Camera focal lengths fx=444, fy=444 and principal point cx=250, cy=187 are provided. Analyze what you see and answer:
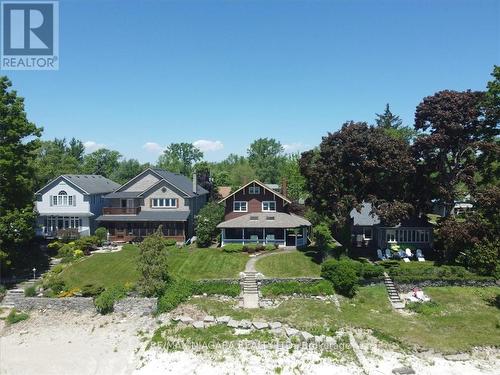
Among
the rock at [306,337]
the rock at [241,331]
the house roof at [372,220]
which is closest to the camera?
the rock at [306,337]

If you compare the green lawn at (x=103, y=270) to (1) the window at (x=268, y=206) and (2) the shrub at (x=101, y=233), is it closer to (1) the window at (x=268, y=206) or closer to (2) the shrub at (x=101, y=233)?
(2) the shrub at (x=101, y=233)

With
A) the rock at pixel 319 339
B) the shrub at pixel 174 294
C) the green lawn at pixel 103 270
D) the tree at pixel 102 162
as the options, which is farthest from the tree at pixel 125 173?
the rock at pixel 319 339

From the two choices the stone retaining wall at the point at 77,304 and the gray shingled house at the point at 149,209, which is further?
the gray shingled house at the point at 149,209

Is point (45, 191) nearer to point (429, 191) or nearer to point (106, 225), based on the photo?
point (106, 225)

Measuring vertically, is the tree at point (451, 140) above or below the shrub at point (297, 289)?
above

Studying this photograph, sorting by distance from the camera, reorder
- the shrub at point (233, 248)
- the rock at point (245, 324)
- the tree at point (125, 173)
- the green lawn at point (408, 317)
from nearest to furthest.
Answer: the green lawn at point (408, 317)
the rock at point (245, 324)
the shrub at point (233, 248)
the tree at point (125, 173)

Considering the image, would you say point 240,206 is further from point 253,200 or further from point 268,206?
point 268,206
